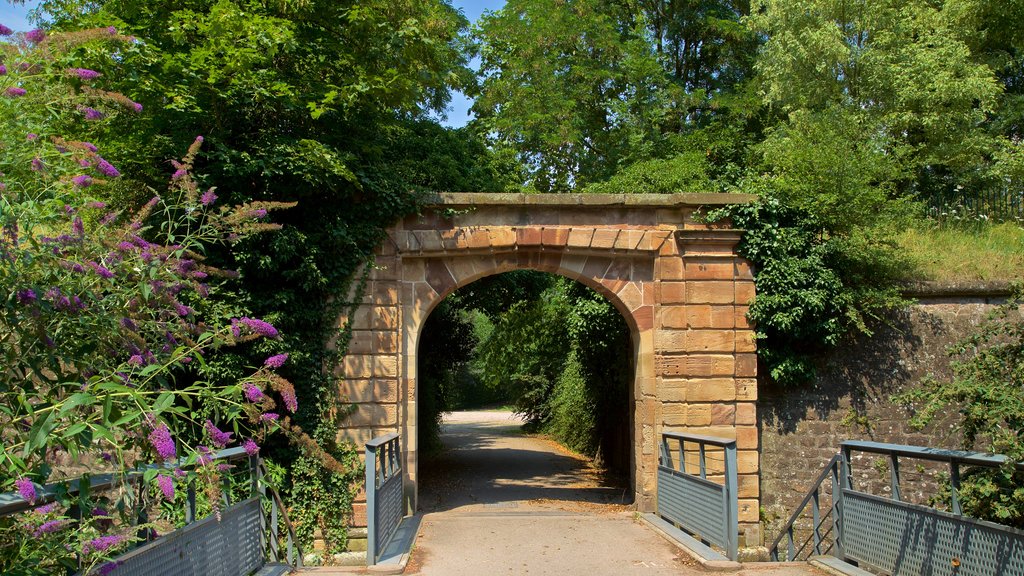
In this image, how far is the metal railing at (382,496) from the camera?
6.69 meters

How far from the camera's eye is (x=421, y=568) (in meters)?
6.79

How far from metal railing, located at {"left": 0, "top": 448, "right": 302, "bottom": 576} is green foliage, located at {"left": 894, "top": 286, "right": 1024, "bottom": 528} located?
4.43 metres

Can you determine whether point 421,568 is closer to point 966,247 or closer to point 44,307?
point 44,307

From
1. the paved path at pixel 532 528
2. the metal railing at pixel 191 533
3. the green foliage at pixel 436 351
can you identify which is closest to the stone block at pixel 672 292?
the paved path at pixel 532 528

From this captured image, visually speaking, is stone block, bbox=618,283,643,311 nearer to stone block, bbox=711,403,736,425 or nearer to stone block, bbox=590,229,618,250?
stone block, bbox=590,229,618,250

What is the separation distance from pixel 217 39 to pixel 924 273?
9095 mm

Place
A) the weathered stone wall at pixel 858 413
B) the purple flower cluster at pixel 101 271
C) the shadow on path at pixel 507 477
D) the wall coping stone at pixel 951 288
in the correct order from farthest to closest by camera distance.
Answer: the shadow on path at pixel 507 477 < the wall coping stone at pixel 951 288 < the weathered stone wall at pixel 858 413 < the purple flower cluster at pixel 101 271

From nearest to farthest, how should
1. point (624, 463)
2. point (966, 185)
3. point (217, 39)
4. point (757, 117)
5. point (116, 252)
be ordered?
point (116, 252)
point (217, 39)
point (624, 463)
point (966, 185)
point (757, 117)

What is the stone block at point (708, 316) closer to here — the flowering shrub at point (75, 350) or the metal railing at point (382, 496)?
the metal railing at point (382, 496)

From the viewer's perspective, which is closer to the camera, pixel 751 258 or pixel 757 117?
pixel 751 258

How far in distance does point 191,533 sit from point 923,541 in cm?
457

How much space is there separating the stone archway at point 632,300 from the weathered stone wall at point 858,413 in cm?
54

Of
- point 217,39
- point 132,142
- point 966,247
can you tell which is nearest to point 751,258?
point 966,247

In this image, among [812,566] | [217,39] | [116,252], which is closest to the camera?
[116,252]
